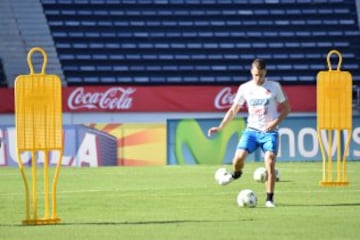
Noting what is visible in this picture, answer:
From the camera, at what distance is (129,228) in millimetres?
11297

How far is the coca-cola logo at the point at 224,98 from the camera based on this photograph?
3375 cm

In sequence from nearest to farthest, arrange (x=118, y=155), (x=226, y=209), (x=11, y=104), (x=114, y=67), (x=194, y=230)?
(x=194, y=230)
(x=226, y=209)
(x=118, y=155)
(x=11, y=104)
(x=114, y=67)

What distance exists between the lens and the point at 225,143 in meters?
29.8

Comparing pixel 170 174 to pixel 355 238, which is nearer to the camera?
pixel 355 238

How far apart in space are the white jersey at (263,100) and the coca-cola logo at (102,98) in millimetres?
19255

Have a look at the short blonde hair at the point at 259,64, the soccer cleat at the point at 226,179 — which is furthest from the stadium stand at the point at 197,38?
the short blonde hair at the point at 259,64

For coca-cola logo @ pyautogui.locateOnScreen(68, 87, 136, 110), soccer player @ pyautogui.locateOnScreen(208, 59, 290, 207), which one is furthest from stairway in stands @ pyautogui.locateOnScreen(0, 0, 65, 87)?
soccer player @ pyautogui.locateOnScreen(208, 59, 290, 207)

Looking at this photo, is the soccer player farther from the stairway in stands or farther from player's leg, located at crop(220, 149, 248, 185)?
the stairway in stands

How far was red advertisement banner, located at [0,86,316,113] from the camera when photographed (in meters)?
33.8

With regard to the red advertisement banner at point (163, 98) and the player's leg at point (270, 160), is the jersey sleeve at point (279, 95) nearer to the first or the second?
the player's leg at point (270, 160)

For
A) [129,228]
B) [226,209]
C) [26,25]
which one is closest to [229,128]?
[26,25]

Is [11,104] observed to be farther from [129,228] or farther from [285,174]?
[129,228]

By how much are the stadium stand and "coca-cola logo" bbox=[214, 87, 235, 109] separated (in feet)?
9.77

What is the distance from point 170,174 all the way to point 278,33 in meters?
15.7
